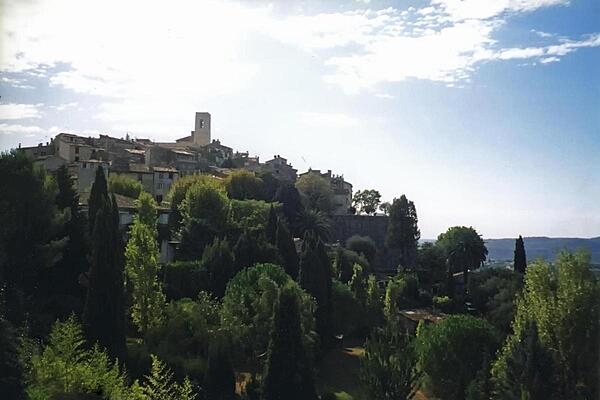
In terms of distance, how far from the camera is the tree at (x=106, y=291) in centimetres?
1011

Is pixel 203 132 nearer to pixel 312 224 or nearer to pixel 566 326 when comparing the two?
pixel 312 224

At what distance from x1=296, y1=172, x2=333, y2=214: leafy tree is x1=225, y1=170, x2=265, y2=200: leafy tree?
A: 3481 mm

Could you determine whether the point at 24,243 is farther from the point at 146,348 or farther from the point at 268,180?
the point at 268,180

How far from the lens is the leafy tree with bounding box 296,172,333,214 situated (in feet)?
92.2

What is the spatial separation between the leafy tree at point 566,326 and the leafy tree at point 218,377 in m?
4.66

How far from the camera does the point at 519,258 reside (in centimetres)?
2005

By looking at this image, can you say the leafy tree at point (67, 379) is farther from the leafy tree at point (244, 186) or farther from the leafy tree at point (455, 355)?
the leafy tree at point (244, 186)

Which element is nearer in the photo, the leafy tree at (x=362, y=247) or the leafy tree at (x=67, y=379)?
the leafy tree at (x=67, y=379)

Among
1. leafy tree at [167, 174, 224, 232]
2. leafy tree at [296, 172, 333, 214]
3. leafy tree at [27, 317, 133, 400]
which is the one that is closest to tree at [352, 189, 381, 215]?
leafy tree at [296, 172, 333, 214]

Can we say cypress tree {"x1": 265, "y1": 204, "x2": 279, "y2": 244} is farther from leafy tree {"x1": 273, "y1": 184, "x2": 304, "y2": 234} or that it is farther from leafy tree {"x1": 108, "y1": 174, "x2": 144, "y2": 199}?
leafy tree {"x1": 108, "y1": 174, "x2": 144, "y2": 199}

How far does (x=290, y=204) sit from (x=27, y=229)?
12.0 m

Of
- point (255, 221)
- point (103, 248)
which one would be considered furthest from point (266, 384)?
point (255, 221)

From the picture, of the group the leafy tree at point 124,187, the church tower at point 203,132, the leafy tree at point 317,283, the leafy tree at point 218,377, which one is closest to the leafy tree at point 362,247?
the leafy tree at point 124,187

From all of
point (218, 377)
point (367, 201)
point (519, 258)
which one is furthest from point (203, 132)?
point (218, 377)
